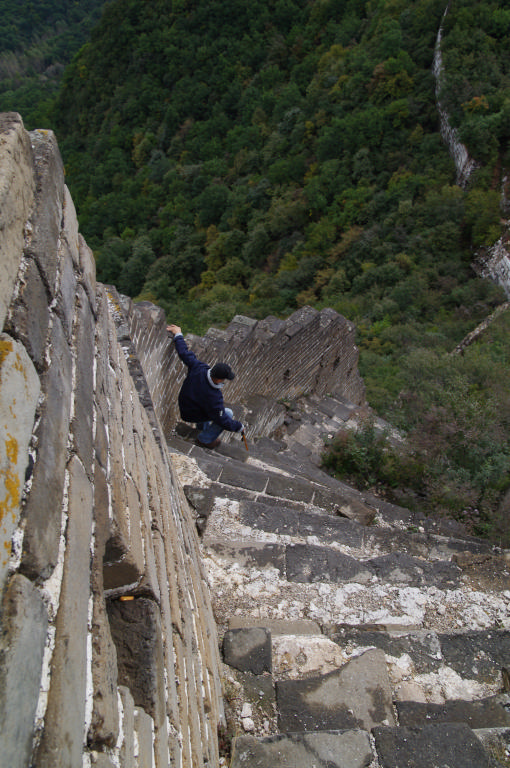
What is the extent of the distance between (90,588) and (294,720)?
1.73 m

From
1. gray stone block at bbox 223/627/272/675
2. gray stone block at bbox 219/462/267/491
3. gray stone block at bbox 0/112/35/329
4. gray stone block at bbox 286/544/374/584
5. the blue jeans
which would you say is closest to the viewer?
gray stone block at bbox 0/112/35/329

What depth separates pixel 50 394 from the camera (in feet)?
3.50

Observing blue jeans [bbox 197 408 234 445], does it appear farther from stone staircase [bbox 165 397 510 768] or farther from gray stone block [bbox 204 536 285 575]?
gray stone block [bbox 204 536 285 575]

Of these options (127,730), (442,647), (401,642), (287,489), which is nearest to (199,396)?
(287,489)

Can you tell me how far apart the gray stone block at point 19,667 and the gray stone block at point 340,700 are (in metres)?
1.97

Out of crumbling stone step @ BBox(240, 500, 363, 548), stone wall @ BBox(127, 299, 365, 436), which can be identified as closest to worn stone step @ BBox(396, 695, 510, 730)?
crumbling stone step @ BBox(240, 500, 363, 548)

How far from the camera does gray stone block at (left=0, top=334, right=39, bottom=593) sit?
30.8 inches

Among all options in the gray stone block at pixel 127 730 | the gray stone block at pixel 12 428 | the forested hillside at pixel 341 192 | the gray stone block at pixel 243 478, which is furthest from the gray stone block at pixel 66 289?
the forested hillside at pixel 341 192

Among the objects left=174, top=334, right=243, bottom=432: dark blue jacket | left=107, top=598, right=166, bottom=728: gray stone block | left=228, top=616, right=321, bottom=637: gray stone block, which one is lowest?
left=228, top=616, right=321, bottom=637: gray stone block

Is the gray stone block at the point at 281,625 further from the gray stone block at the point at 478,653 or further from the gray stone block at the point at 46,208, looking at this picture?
the gray stone block at the point at 46,208

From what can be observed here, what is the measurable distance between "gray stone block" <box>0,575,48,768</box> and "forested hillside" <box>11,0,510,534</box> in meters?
5.04

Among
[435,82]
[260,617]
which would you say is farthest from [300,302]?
[260,617]

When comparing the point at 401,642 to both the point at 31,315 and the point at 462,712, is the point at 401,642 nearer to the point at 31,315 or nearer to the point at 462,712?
the point at 462,712

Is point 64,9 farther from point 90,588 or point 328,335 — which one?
point 90,588
